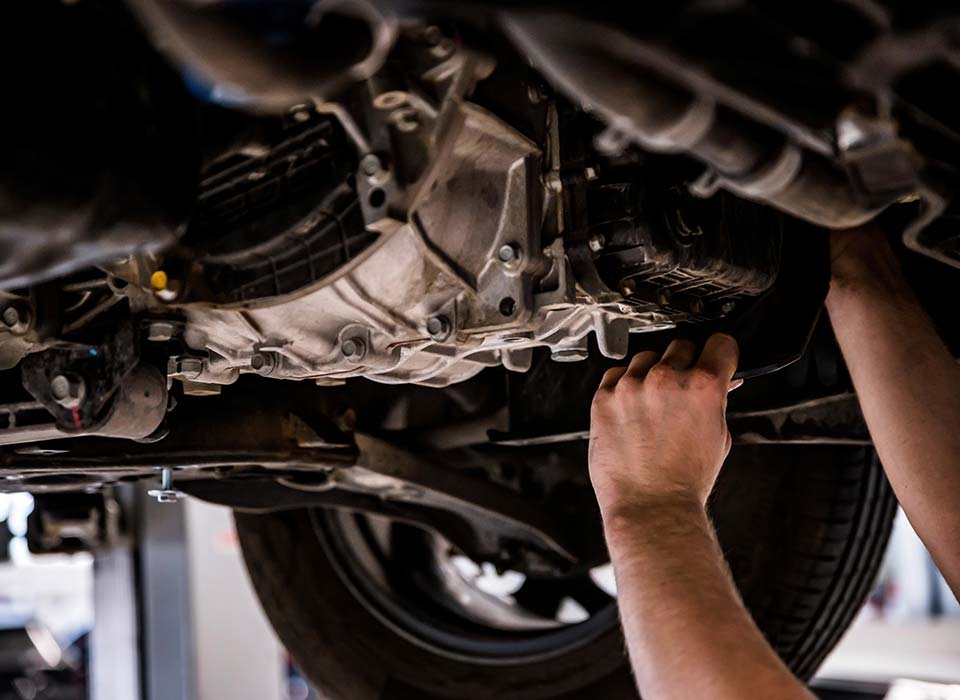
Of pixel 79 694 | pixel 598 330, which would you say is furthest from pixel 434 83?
pixel 79 694

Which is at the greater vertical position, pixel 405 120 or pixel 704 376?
pixel 405 120

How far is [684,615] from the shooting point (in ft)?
3.51

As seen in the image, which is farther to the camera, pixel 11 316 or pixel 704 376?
pixel 704 376

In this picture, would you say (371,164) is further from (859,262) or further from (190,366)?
(859,262)

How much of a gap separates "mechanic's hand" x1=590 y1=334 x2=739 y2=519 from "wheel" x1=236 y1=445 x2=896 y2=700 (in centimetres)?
55

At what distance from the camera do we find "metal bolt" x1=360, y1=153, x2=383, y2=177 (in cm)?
97

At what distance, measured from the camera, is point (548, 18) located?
589 millimetres

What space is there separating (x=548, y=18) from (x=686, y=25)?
0.24 feet

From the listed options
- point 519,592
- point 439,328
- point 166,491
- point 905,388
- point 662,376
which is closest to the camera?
point 439,328

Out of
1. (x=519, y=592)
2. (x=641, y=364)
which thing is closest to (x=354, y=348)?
(x=641, y=364)

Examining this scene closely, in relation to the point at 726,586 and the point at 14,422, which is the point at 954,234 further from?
the point at 14,422

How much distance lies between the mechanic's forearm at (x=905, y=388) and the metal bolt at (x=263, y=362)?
0.70 meters

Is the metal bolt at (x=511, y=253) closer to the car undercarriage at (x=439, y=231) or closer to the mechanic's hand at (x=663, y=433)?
the car undercarriage at (x=439, y=231)

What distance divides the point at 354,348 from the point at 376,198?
28cm
